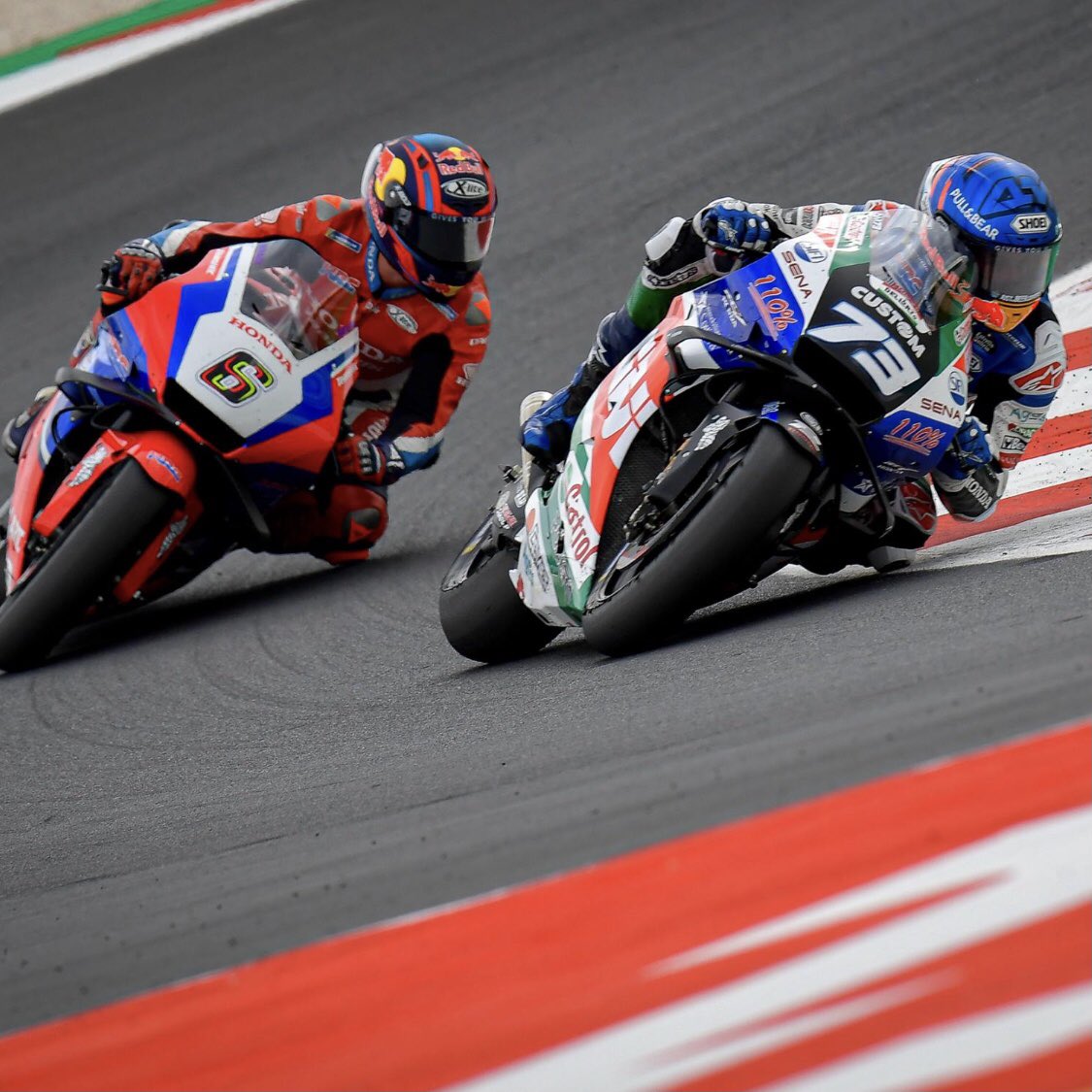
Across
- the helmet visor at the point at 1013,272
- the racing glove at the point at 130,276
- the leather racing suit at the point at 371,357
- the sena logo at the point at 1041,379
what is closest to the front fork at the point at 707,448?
the helmet visor at the point at 1013,272

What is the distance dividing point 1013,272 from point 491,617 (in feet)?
6.11

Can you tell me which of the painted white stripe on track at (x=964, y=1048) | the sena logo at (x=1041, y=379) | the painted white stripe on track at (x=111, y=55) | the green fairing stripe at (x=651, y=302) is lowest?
the sena logo at (x=1041, y=379)

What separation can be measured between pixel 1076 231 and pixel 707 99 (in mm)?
3073

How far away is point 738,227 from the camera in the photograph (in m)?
5.05

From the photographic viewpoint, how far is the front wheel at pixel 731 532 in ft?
14.3

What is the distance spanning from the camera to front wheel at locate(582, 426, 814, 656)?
4.36 metres

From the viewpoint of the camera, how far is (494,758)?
4.00 meters

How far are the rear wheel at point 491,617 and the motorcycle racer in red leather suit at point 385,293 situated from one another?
1.64 metres

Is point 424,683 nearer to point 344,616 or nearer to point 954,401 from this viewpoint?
point 344,616

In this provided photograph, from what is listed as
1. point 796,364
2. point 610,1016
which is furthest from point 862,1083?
point 796,364

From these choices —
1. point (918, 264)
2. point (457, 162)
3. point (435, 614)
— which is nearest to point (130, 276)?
point (457, 162)

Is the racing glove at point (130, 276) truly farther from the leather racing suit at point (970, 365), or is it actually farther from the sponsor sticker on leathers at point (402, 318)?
the leather racing suit at point (970, 365)

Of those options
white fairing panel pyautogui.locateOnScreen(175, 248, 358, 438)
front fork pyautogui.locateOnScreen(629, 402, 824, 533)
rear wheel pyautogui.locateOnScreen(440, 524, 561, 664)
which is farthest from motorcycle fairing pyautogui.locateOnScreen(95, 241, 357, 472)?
front fork pyautogui.locateOnScreen(629, 402, 824, 533)

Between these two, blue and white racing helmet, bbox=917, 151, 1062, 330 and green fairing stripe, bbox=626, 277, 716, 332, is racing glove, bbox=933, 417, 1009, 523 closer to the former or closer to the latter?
blue and white racing helmet, bbox=917, 151, 1062, 330
